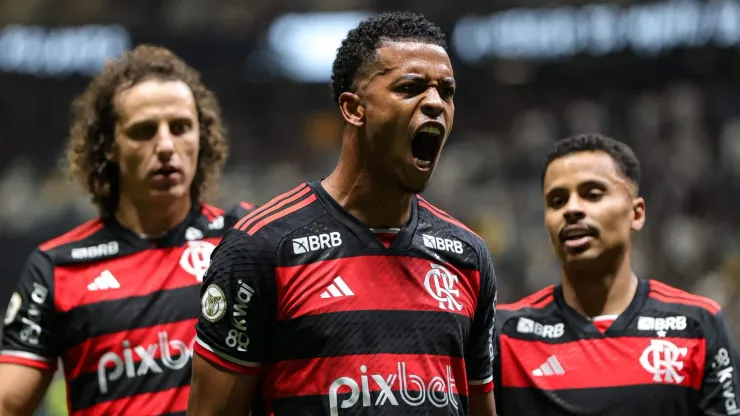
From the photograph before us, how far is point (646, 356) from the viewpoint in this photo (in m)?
3.65

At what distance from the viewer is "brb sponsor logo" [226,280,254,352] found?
8.52 ft

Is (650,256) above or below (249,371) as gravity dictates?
below

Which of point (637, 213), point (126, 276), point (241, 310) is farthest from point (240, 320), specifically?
point (637, 213)

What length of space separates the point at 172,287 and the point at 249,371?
1.14m

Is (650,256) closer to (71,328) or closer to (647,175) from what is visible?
(647,175)

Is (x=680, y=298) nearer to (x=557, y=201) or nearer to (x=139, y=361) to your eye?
(x=557, y=201)

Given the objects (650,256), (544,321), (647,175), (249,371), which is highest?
(249,371)

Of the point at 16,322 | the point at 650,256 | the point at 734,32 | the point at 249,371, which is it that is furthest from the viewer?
the point at 734,32

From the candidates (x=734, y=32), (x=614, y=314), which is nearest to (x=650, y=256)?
(x=734, y=32)

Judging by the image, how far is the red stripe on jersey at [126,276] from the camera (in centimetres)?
363

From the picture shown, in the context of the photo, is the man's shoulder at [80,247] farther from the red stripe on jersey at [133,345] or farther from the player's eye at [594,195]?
the player's eye at [594,195]

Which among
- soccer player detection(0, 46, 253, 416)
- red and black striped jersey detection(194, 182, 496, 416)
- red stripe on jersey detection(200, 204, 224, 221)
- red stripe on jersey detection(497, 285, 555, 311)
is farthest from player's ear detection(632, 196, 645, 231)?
red stripe on jersey detection(200, 204, 224, 221)

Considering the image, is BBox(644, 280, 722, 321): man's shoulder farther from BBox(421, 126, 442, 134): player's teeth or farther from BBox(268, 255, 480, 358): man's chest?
BBox(421, 126, 442, 134): player's teeth

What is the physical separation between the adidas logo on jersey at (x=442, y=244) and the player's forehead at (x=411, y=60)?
450 mm
